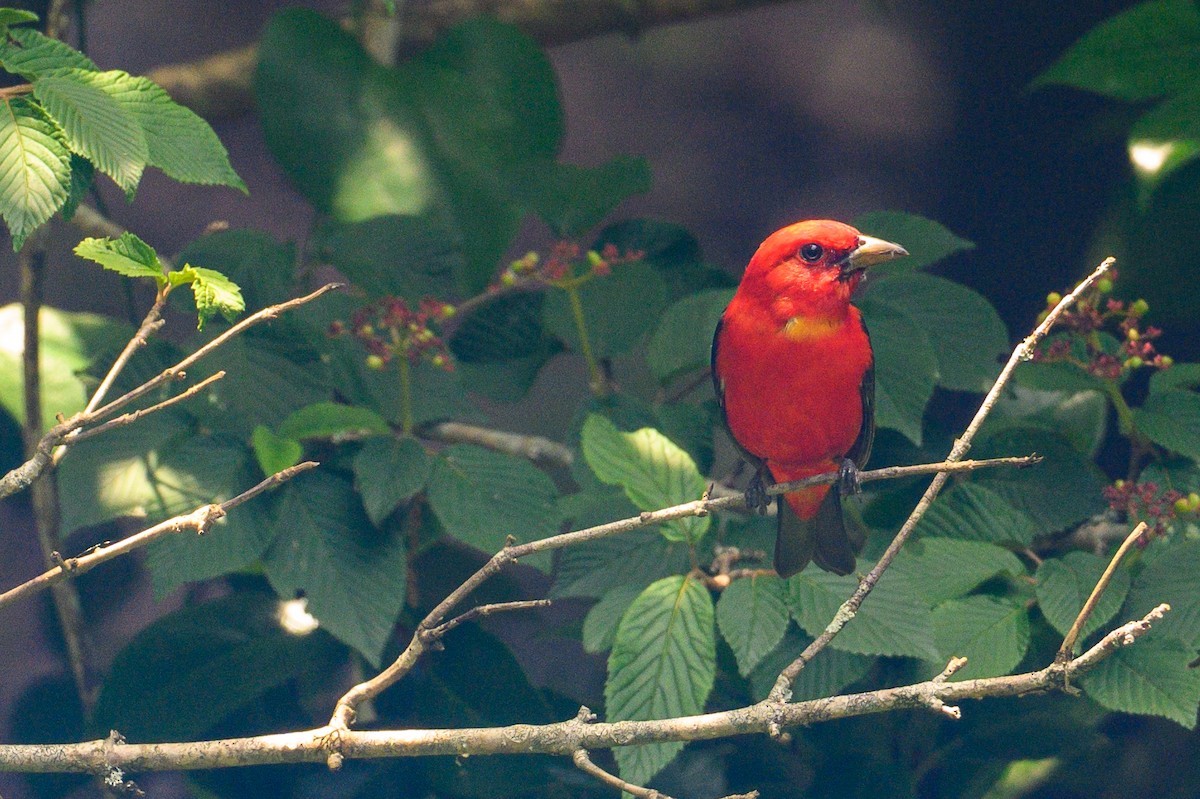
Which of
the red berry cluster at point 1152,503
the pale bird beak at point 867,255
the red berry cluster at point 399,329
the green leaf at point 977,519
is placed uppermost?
the pale bird beak at point 867,255

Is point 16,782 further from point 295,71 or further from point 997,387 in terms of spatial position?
point 997,387

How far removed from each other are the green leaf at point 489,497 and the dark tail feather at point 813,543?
0.35 meters

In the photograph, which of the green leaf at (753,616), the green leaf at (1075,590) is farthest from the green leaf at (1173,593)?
the green leaf at (753,616)

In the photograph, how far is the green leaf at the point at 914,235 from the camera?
6.47 feet

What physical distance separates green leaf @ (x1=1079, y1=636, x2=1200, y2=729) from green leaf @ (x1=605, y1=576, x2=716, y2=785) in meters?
0.50

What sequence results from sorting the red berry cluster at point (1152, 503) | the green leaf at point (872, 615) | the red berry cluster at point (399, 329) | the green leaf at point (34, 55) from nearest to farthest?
the green leaf at point (34, 55), the green leaf at point (872, 615), the red berry cluster at point (1152, 503), the red berry cluster at point (399, 329)

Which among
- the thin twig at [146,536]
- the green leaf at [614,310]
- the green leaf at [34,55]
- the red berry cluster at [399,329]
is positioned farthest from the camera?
the green leaf at [614,310]

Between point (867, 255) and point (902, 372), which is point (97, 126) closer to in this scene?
point (867, 255)

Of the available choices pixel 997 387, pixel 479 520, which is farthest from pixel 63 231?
pixel 997 387

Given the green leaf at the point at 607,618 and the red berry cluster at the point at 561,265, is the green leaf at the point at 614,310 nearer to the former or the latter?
the red berry cluster at the point at 561,265

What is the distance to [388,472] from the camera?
1881mm

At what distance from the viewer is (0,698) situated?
8.16 ft

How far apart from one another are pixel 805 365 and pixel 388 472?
2.13ft

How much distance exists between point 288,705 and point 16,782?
22.0 inches
